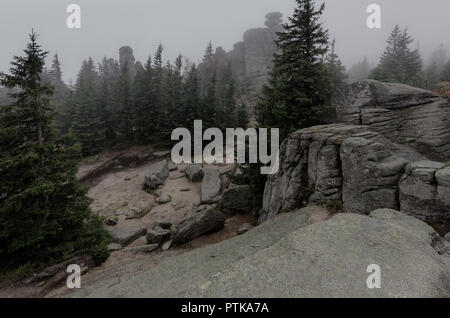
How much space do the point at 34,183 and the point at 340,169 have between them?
14.2m

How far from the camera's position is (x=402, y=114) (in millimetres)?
11812

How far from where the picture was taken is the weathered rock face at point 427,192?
664 centimetres

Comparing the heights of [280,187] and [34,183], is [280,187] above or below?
below

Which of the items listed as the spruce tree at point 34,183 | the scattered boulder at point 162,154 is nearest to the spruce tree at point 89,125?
the scattered boulder at point 162,154

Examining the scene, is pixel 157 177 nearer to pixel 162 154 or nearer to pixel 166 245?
pixel 162 154

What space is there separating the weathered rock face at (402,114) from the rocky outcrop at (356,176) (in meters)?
1.21

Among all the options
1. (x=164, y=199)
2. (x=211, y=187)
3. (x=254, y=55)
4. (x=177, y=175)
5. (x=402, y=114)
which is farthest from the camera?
(x=254, y=55)

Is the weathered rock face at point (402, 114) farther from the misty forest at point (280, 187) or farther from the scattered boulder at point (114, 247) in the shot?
the scattered boulder at point (114, 247)

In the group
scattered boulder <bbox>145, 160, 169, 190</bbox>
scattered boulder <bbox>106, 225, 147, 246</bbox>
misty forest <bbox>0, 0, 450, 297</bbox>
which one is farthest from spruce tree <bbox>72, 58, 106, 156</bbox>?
scattered boulder <bbox>106, 225, 147, 246</bbox>

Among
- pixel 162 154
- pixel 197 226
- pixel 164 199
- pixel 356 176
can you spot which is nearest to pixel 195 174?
pixel 164 199

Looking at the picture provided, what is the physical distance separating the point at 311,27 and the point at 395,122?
27.9ft

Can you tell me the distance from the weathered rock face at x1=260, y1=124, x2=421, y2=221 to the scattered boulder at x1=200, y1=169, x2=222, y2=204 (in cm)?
805
